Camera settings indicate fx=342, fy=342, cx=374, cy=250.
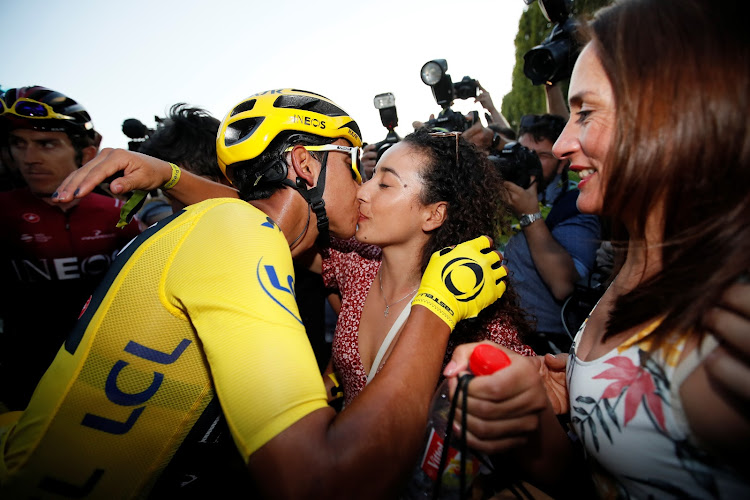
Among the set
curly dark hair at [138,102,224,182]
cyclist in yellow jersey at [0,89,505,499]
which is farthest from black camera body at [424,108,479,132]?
cyclist in yellow jersey at [0,89,505,499]

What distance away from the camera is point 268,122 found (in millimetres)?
2166

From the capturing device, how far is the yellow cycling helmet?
2.14 m

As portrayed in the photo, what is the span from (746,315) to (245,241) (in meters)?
1.35

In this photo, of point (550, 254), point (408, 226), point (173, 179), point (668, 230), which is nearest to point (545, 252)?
point (550, 254)

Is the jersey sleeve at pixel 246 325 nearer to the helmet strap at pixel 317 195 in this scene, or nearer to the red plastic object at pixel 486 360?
the red plastic object at pixel 486 360

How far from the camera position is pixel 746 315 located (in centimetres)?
73

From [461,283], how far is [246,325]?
0.99 metres

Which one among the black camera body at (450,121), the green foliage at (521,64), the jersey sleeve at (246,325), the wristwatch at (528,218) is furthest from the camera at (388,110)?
the green foliage at (521,64)

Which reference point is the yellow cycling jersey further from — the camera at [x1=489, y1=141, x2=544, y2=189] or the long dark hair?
the camera at [x1=489, y1=141, x2=544, y2=189]

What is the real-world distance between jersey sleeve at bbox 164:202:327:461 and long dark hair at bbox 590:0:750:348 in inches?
40.8

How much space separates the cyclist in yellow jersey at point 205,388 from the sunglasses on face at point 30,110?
2.46 meters

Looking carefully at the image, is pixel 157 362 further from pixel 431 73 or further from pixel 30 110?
pixel 431 73

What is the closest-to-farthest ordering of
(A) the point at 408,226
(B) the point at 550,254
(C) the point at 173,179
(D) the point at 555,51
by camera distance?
(C) the point at 173,179
(A) the point at 408,226
(D) the point at 555,51
(B) the point at 550,254

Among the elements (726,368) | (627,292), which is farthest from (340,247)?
(726,368)
